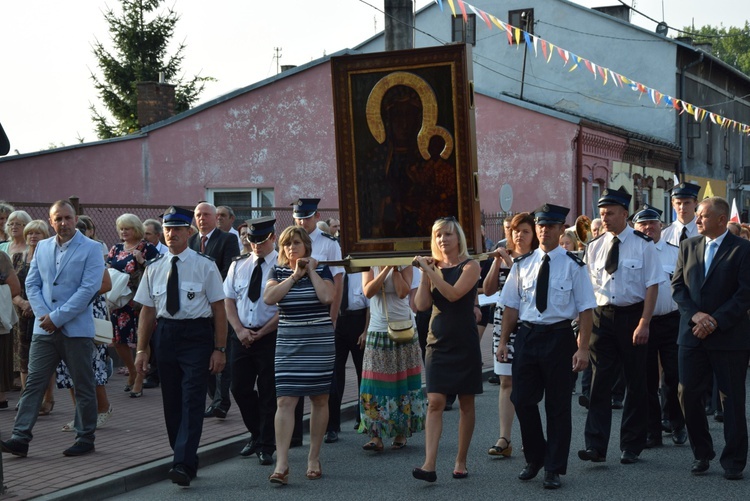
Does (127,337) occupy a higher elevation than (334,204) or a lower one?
lower

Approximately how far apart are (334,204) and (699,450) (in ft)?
71.2

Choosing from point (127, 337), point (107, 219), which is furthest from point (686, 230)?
point (107, 219)

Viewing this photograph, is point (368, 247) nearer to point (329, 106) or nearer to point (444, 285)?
point (444, 285)

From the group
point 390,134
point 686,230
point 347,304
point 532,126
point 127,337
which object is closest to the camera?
point 390,134

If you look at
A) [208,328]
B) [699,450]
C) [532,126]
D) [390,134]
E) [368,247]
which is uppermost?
[532,126]

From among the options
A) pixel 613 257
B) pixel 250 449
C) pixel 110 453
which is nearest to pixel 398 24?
pixel 613 257

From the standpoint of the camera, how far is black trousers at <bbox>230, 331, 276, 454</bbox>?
28.3 ft

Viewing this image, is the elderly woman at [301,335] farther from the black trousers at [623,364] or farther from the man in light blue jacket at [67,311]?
the black trousers at [623,364]

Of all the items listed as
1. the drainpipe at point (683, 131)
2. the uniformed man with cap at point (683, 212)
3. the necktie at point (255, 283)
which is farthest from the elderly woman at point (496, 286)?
the drainpipe at point (683, 131)

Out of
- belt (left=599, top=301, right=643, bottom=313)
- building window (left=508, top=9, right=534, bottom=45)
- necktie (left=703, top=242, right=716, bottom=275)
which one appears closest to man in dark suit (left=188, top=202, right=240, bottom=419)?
belt (left=599, top=301, right=643, bottom=313)

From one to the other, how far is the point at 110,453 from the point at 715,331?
487 centimetres

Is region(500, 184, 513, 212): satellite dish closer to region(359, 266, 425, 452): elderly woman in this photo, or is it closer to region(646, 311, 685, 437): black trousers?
region(646, 311, 685, 437): black trousers

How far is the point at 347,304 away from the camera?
9.94 meters

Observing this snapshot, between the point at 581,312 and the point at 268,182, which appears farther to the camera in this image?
the point at 268,182
